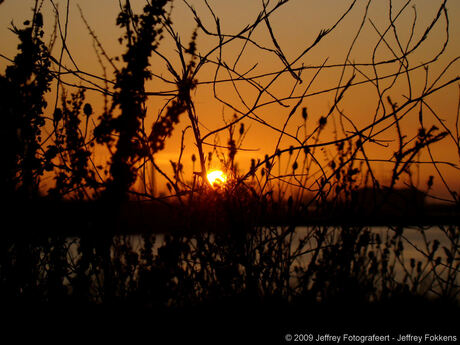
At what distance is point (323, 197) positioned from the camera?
1860mm

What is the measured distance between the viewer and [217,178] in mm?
1906

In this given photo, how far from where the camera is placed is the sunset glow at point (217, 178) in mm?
1871

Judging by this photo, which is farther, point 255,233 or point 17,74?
point 255,233

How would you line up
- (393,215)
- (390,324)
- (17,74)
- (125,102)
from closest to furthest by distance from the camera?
1. (125,102)
2. (17,74)
3. (390,324)
4. (393,215)

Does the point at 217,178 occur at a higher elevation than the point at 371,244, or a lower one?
higher

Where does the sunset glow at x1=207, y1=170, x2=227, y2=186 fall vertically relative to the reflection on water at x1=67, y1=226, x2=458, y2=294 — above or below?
above

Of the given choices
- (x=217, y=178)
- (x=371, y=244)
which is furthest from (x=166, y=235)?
(x=371, y=244)

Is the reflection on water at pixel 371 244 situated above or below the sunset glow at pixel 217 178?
below

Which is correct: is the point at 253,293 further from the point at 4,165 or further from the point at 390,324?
the point at 4,165

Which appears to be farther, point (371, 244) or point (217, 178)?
A: point (371, 244)

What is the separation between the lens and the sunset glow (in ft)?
6.14

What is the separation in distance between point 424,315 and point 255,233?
1057 millimetres

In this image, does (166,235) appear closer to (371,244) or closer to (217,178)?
(217,178)

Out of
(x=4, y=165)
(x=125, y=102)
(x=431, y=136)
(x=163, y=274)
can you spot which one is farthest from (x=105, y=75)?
(x=431, y=136)
